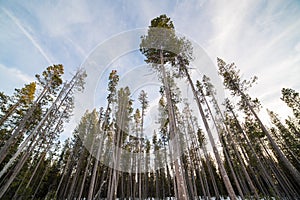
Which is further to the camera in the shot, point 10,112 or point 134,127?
point 134,127

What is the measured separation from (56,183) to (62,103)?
568 inches

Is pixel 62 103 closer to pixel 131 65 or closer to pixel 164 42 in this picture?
pixel 131 65

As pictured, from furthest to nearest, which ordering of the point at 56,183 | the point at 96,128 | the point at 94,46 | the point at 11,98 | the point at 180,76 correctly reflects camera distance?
1. the point at 56,183
2. the point at 96,128
3. the point at 11,98
4. the point at 180,76
5. the point at 94,46

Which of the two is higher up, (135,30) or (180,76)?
(135,30)

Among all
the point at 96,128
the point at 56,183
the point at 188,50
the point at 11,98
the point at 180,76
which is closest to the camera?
the point at 188,50

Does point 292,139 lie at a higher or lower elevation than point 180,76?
lower

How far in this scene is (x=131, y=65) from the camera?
11.0 meters

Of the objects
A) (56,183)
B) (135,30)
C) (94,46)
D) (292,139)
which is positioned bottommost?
(56,183)

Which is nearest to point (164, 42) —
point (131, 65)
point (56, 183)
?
point (131, 65)

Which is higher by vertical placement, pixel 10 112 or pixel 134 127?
pixel 134 127

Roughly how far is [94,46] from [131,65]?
3176 mm

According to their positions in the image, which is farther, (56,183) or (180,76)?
(56,183)

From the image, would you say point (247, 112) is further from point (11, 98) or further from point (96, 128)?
point (11, 98)

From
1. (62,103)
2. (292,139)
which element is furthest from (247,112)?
(62,103)
